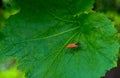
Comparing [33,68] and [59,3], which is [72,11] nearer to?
[59,3]

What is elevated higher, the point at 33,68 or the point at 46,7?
the point at 46,7

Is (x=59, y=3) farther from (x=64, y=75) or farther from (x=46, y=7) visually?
(x=64, y=75)

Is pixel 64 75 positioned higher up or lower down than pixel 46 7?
lower down

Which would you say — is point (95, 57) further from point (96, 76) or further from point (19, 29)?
point (19, 29)

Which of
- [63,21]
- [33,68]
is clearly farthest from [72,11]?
[33,68]

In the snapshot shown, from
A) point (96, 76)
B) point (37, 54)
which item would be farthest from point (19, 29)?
point (96, 76)
